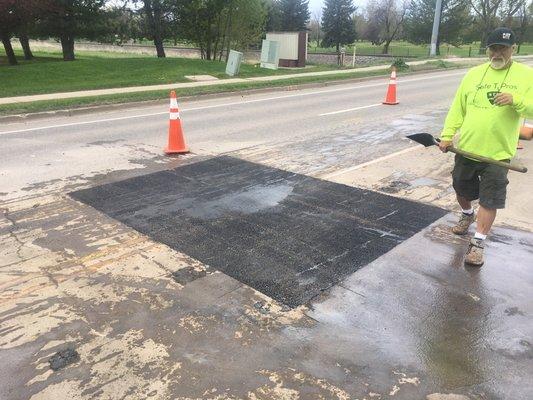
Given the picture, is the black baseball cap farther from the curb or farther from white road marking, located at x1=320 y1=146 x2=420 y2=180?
the curb

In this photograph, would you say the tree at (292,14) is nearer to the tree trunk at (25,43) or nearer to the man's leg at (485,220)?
the tree trunk at (25,43)

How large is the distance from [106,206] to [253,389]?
3.32 meters

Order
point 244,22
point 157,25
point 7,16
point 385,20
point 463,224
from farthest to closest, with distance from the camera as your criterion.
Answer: point 385,20 < point 244,22 < point 157,25 < point 7,16 < point 463,224

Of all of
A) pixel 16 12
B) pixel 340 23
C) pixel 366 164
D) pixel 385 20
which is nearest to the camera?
pixel 366 164

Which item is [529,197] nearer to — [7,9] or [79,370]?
[79,370]

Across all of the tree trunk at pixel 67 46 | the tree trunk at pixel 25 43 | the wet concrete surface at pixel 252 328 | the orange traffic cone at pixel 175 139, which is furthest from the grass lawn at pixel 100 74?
the wet concrete surface at pixel 252 328

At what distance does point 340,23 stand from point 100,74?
49.0m

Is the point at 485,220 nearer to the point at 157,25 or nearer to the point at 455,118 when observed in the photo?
the point at 455,118

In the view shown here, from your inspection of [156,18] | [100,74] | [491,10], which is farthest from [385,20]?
[100,74]

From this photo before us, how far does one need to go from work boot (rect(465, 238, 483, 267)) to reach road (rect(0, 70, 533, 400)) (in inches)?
3.3

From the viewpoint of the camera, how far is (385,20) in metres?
71.1

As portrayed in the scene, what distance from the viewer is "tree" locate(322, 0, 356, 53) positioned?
61.8 meters

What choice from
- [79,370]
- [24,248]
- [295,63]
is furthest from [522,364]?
[295,63]

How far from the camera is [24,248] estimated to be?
4.28 metres
